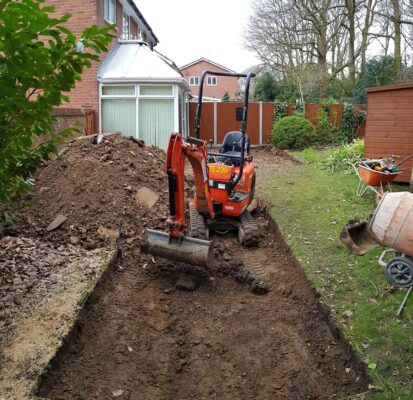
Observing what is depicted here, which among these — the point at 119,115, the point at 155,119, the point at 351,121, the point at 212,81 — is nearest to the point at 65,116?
the point at 119,115

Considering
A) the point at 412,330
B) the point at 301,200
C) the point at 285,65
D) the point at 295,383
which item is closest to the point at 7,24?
the point at 295,383

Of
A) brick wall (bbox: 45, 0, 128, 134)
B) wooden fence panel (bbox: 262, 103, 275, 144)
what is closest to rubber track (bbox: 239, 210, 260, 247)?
brick wall (bbox: 45, 0, 128, 134)

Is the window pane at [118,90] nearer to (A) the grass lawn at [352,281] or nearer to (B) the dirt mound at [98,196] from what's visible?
(B) the dirt mound at [98,196]

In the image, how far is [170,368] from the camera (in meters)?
4.48

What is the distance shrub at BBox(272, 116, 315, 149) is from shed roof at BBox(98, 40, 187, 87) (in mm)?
5861

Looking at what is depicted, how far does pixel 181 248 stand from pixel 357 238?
272 centimetres

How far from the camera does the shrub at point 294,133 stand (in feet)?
68.1

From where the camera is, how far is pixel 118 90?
1695 centimetres

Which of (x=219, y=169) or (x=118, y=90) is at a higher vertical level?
(x=118, y=90)

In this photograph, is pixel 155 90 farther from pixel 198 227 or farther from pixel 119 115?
pixel 198 227

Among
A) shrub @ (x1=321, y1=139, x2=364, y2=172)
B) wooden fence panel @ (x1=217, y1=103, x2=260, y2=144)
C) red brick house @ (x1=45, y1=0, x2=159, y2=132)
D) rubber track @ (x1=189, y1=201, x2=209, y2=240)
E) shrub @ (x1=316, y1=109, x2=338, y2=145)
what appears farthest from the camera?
wooden fence panel @ (x1=217, y1=103, x2=260, y2=144)

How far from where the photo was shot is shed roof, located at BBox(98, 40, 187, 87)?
16562 mm

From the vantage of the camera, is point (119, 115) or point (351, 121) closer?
point (119, 115)

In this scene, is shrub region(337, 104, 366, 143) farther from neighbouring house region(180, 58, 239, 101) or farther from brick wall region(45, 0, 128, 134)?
neighbouring house region(180, 58, 239, 101)
